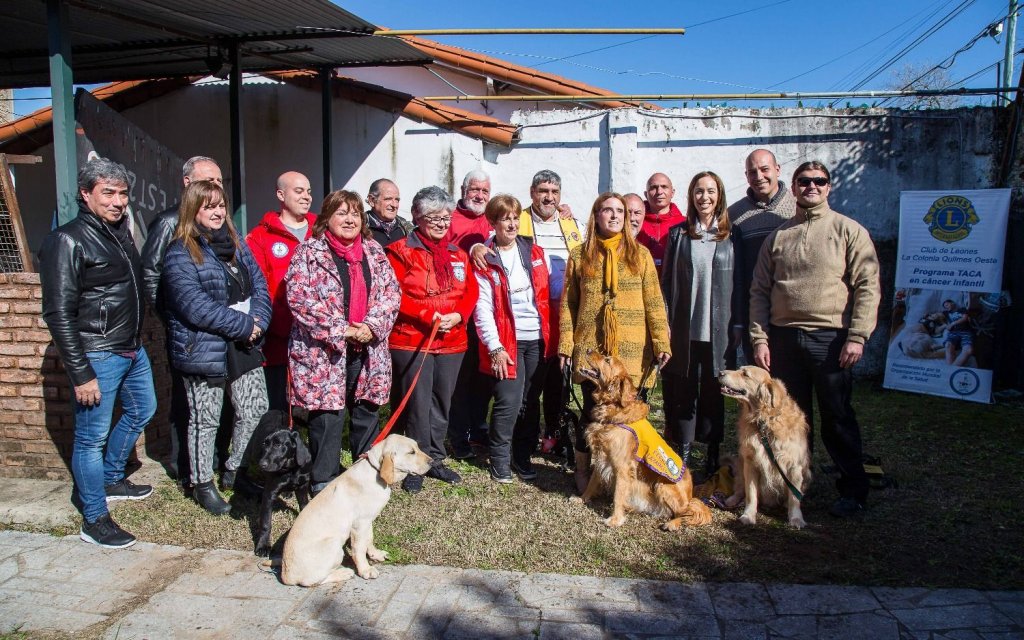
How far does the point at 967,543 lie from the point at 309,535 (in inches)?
144

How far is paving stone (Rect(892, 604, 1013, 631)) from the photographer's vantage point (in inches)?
121

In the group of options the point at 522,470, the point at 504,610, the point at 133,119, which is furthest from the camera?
the point at 133,119

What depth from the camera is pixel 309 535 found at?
335 cm

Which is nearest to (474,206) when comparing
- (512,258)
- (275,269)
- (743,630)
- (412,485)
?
(512,258)

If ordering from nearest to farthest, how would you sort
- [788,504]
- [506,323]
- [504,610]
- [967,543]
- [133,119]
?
[504,610] < [967,543] < [788,504] < [506,323] < [133,119]

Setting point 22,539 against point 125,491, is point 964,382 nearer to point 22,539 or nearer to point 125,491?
point 125,491

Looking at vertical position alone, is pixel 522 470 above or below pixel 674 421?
below

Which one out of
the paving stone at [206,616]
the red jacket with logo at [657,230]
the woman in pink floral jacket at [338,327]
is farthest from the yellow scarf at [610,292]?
the paving stone at [206,616]

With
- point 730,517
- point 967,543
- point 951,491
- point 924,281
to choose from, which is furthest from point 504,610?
point 924,281

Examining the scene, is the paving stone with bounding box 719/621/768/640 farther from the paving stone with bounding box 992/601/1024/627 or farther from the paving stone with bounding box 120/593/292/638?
the paving stone with bounding box 120/593/292/638

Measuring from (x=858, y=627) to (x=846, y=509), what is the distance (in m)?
1.32

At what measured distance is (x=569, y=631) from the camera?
9.95 ft

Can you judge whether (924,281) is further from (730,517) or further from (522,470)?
(522,470)

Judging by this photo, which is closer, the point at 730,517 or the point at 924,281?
the point at 730,517
